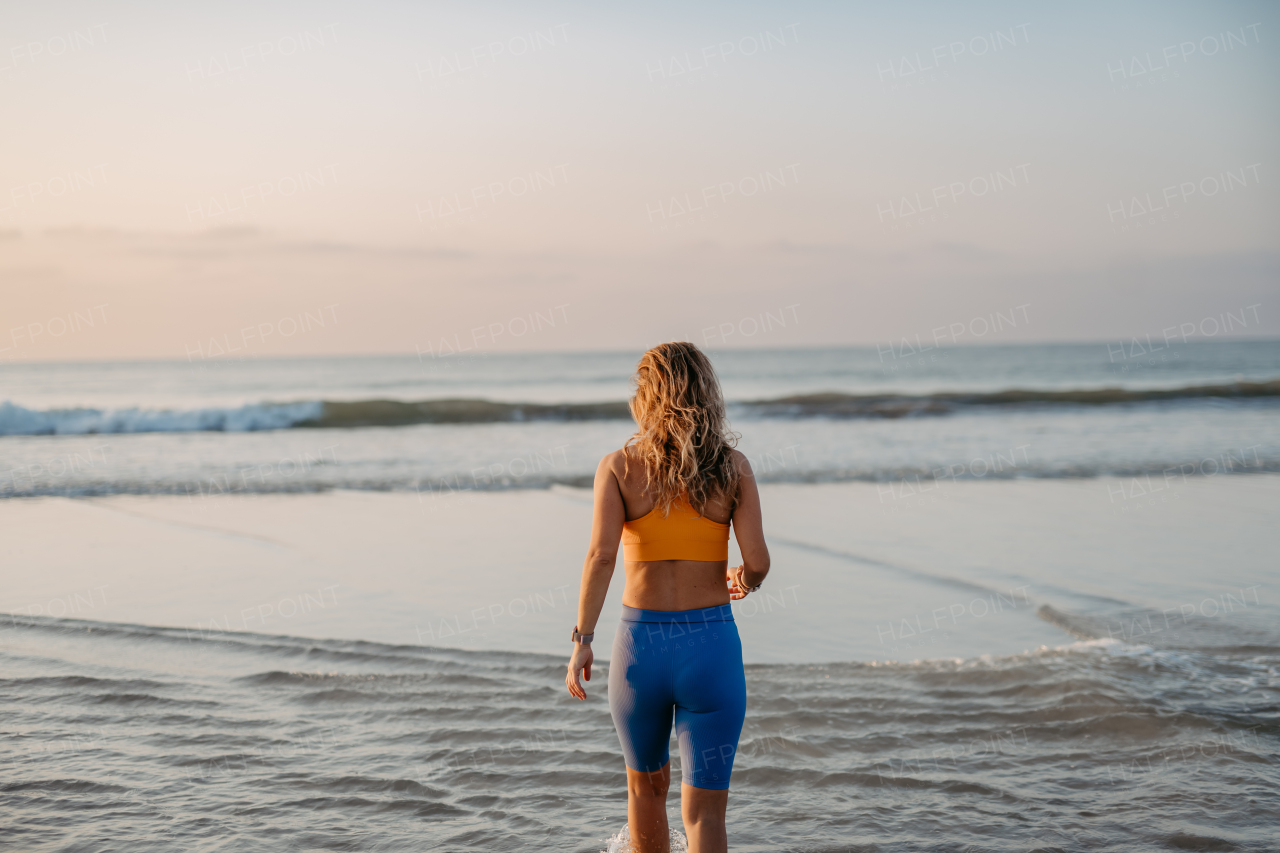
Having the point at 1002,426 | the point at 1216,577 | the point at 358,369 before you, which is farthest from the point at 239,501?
the point at 358,369

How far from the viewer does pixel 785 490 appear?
12859 mm

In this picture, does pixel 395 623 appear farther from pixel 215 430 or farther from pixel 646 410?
pixel 215 430

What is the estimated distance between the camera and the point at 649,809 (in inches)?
113

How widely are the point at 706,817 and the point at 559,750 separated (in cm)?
182

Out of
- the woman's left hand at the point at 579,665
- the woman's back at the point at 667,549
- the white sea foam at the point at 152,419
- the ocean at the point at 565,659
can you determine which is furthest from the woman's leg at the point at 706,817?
the white sea foam at the point at 152,419

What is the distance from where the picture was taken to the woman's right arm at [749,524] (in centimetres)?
280

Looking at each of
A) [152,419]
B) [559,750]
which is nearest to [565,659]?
[559,750]

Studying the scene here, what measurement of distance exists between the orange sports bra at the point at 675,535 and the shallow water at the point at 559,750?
159 centimetres

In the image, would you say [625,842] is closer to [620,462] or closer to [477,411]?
[620,462]

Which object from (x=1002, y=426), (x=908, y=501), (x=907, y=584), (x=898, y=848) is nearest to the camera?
Result: (x=898, y=848)

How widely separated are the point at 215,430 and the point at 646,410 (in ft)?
81.6

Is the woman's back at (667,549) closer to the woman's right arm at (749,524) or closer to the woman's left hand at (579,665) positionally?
the woman's right arm at (749,524)

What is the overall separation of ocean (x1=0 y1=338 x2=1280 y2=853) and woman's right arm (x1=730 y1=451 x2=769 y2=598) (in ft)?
4.93

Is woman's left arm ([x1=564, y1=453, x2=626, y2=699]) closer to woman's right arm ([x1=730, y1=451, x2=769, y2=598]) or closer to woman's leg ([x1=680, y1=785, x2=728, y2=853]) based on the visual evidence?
woman's right arm ([x1=730, y1=451, x2=769, y2=598])
